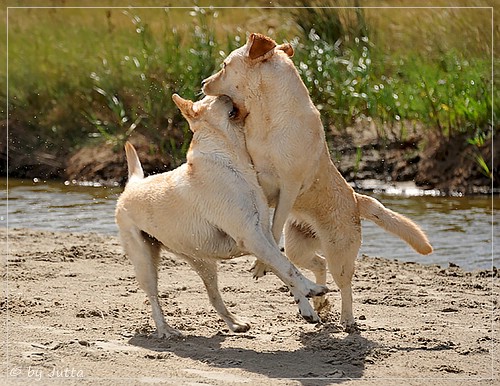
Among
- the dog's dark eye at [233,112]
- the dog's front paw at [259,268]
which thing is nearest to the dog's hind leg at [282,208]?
the dog's front paw at [259,268]

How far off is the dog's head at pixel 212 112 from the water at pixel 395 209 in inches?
131

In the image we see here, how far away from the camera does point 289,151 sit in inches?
228

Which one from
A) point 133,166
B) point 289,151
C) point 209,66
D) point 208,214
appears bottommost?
point 208,214

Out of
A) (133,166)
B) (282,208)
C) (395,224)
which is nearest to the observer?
(282,208)

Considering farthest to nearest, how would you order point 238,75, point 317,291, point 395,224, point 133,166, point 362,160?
point 362,160 → point 133,166 → point 395,224 → point 238,75 → point 317,291

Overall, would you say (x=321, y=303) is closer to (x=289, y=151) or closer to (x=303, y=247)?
(x=303, y=247)

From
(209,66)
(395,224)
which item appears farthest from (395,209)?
(395,224)

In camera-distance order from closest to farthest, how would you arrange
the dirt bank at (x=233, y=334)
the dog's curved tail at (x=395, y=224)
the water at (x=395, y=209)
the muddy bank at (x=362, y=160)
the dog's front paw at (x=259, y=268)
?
1. the dirt bank at (x=233, y=334)
2. the dog's front paw at (x=259, y=268)
3. the dog's curved tail at (x=395, y=224)
4. the water at (x=395, y=209)
5. the muddy bank at (x=362, y=160)

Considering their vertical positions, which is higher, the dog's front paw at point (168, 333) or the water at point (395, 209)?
the dog's front paw at point (168, 333)

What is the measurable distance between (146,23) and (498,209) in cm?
512

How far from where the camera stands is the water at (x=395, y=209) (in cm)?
900

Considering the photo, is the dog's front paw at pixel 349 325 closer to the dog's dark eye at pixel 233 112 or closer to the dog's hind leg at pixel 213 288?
the dog's hind leg at pixel 213 288

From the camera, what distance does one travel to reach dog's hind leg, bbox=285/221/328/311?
638 cm

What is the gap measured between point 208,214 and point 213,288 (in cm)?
69
